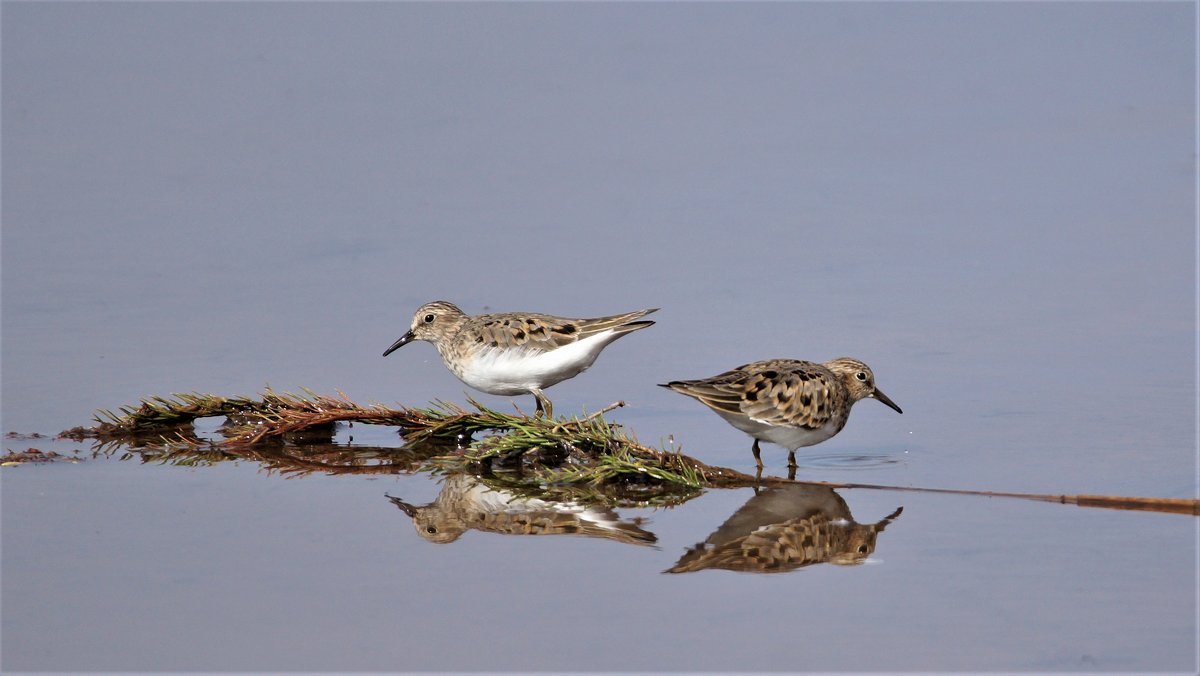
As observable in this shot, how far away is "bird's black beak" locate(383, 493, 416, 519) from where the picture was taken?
24.7ft

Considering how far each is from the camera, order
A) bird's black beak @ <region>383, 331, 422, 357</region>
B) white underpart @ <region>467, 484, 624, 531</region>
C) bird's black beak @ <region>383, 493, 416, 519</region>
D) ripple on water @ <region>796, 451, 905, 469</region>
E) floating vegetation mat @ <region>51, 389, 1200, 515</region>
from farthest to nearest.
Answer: bird's black beak @ <region>383, 331, 422, 357</region>, ripple on water @ <region>796, 451, 905, 469</region>, floating vegetation mat @ <region>51, 389, 1200, 515</region>, bird's black beak @ <region>383, 493, 416, 519</region>, white underpart @ <region>467, 484, 624, 531</region>

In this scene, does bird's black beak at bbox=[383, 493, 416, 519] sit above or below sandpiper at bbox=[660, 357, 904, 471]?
below

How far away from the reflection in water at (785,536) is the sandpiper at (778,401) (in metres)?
0.63

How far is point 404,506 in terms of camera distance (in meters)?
7.62

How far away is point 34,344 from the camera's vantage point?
10578 millimetres

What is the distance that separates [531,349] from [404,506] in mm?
2263

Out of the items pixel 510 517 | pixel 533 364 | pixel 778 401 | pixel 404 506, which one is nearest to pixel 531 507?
pixel 510 517

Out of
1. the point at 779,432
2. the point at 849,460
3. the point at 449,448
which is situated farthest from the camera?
the point at 849,460

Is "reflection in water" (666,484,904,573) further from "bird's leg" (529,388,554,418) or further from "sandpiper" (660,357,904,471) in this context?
"bird's leg" (529,388,554,418)

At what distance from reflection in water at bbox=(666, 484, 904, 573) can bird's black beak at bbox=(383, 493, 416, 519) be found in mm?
1463

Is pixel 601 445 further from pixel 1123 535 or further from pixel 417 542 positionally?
pixel 1123 535

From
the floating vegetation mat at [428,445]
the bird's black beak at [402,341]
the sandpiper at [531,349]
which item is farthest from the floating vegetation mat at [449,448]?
the bird's black beak at [402,341]

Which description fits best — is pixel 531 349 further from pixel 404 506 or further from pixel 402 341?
pixel 404 506

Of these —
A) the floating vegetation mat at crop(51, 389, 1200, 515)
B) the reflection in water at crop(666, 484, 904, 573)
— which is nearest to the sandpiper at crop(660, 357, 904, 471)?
the floating vegetation mat at crop(51, 389, 1200, 515)
